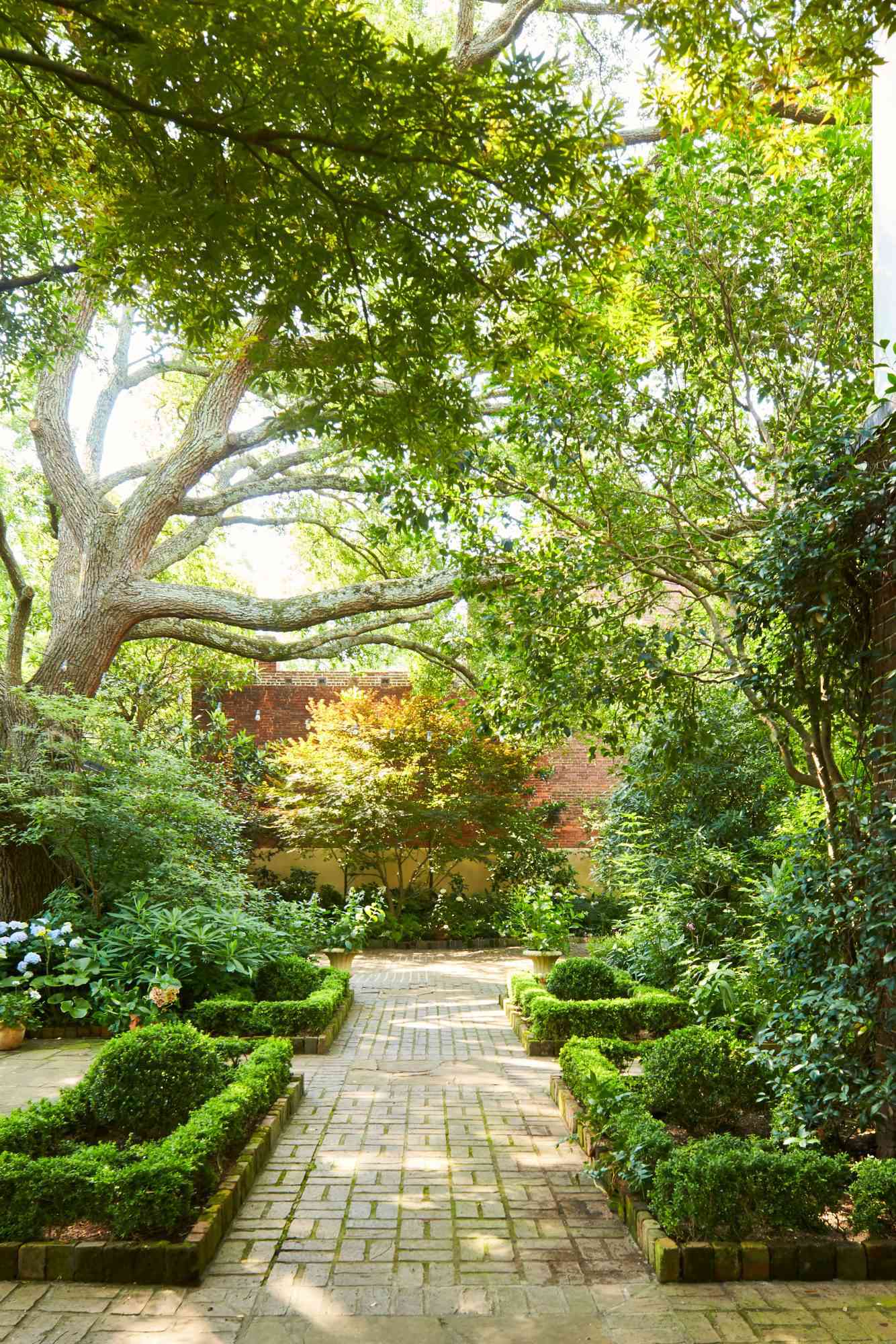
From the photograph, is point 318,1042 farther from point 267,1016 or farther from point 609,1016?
point 609,1016

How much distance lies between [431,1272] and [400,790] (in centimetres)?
1165

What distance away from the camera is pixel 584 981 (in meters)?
8.69

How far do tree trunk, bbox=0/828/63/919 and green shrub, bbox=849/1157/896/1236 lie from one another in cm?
839

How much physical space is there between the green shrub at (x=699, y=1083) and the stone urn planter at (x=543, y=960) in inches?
243

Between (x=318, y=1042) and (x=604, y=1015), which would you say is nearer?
(x=604, y=1015)

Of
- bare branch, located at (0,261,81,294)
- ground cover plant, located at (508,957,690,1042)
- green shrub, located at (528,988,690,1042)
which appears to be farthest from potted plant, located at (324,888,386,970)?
bare branch, located at (0,261,81,294)

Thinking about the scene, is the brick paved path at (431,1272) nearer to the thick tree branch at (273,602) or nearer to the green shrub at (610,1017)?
the green shrub at (610,1017)

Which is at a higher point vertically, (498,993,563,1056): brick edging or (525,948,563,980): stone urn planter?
(525,948,563,980): stone urn planter

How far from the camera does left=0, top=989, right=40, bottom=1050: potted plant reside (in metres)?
8.16

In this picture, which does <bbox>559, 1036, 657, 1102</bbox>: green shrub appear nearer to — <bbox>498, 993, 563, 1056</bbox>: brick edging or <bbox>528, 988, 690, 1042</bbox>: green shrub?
<bbox>528, 988, 690, 1042</bbox>: green shrub

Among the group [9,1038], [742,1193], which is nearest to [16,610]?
[9,1038]

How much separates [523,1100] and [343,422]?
181 inches

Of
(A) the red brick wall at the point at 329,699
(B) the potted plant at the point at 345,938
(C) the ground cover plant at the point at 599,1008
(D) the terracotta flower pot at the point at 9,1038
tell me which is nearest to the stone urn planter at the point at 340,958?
(B) the potted plant at the point at 345,938

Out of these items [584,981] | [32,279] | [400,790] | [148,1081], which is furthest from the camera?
[400,790]
